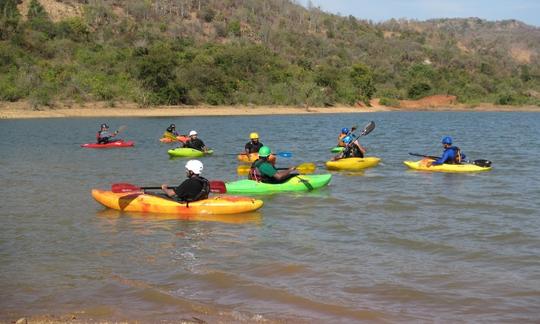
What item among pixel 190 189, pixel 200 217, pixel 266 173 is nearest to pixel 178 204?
pixel 190 189

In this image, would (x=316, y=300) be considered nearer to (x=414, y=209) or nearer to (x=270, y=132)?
(x=414, y=209)

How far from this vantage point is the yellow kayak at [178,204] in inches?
427

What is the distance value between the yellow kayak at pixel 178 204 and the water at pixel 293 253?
0.20m

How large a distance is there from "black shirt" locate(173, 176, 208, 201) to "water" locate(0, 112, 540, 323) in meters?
0.46

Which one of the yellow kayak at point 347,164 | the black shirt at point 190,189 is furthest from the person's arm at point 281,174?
the yellow kayak at point 347,164

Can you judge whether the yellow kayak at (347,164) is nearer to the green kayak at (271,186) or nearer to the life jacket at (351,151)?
the life jacket at (351,151)

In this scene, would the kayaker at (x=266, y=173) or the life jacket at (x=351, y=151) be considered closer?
the kayaker at (x=266, y=173)

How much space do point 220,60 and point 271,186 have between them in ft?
156

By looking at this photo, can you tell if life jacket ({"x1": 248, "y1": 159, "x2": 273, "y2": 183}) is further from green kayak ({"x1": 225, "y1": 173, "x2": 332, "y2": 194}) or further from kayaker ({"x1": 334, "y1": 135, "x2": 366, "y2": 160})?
kayaker ({"x1": 334, "y1": 135, "x2": 366, "y2": 160})

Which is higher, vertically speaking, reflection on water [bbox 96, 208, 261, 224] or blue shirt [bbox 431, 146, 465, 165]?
blue shirt [bbox 431, 146, 465, 165]

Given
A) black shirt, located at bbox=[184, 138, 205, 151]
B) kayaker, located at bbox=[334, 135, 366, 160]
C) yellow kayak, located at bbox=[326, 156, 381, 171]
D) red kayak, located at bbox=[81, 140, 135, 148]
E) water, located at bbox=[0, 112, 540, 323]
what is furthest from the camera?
red kayak, located at bbox=[81, 140, 135, 148]

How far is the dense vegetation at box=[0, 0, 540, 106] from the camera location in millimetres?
49969

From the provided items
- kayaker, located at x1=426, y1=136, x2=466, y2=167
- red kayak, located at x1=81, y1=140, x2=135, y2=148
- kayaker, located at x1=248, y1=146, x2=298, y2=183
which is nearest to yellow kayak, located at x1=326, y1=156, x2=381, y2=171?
kayaker, located at x1=426, y1=136, x2=466, y2=167

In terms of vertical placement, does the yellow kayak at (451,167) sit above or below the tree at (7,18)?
below
